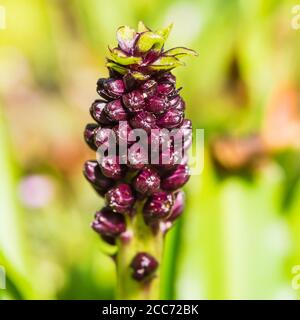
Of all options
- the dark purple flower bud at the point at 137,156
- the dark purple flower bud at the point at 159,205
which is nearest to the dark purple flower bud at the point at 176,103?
the dark purple flower bud at the point at 137,156

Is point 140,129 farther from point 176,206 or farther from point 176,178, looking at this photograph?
point 176,206

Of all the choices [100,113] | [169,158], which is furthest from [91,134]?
[169,158]

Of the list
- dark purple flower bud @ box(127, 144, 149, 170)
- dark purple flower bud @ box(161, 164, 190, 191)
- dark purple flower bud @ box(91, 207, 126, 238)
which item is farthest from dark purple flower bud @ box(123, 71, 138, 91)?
dark purple flower bud @ box(91, 207, 126, 238)

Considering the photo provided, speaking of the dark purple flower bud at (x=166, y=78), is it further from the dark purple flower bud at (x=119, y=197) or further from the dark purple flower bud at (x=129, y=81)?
the dark purple flower bud at (x=119, y=197)

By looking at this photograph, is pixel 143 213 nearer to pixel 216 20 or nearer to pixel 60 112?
pixel 216 20

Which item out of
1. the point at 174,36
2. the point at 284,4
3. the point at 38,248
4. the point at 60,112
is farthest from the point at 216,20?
the point at 38,248

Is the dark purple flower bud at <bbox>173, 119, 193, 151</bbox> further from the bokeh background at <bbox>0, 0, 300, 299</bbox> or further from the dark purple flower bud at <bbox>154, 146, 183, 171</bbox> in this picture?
the bokeh background at <bbox>0, 0, 300, 299</bbox>
